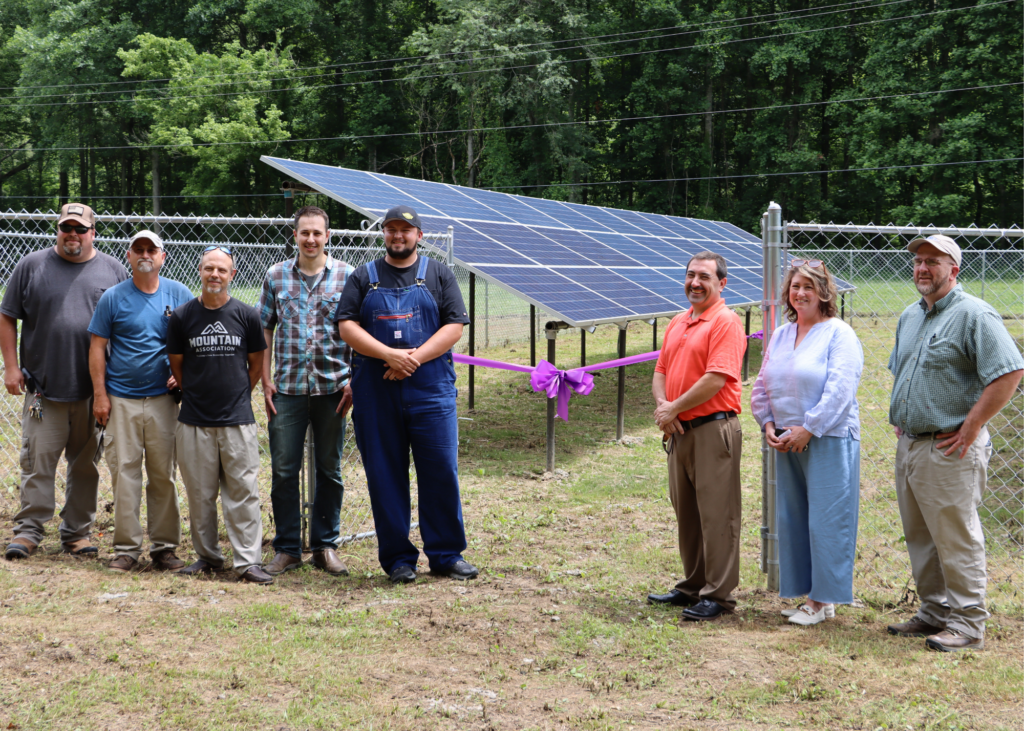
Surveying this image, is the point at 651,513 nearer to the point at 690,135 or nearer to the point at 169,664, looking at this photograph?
the point at 169,664

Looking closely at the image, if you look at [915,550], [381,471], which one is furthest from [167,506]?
[915,550]

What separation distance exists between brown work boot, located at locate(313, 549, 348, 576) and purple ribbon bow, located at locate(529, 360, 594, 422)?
9.55ft

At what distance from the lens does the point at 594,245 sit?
1251 cm

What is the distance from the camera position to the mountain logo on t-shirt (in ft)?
15.2

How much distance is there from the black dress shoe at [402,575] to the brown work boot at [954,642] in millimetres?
2614

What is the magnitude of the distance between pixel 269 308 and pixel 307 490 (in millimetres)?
1192

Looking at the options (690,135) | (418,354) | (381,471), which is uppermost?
(690,135)

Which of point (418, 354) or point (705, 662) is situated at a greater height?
point (418, 354)

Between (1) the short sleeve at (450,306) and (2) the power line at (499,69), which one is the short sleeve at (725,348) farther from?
(2) the power line at (499,69)

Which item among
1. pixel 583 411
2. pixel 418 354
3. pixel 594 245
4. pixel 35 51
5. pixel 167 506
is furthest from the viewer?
pixel 35 51

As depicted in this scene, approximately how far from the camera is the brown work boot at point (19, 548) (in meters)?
4.95

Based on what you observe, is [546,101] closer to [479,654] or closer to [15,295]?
[15,295]

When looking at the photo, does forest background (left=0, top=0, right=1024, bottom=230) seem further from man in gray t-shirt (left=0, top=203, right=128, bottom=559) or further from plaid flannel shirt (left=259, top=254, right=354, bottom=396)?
plaid flannel shirt (left=259, top=254, right=354, bottom=396)

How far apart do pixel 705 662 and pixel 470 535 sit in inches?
95.4
